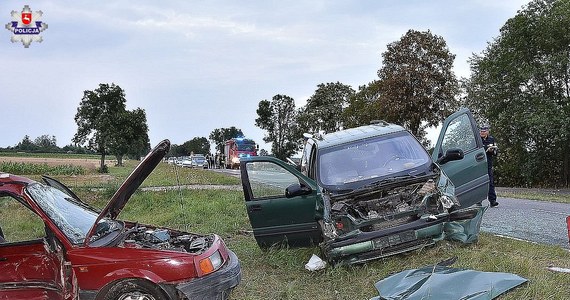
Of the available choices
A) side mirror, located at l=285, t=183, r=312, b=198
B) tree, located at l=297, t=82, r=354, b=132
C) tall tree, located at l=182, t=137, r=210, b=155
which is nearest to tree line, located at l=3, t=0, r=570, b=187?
side mirror, located at l=285, t=183, r=312, b=198

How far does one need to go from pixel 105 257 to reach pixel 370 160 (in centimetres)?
388

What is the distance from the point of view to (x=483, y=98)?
26234mm

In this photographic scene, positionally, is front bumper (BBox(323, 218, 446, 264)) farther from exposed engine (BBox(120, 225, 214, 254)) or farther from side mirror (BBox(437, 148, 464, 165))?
exposed engine (BBox(120, 225, 214, 254))

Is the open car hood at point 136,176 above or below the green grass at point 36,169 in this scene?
above

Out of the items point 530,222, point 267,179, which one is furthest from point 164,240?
point 530,222

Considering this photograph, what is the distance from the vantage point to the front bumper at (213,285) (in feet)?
14.5

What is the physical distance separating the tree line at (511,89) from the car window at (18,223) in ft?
67.8

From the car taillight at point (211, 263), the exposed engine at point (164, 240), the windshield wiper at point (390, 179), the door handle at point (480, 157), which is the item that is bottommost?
the car taillight at point (211, 263)

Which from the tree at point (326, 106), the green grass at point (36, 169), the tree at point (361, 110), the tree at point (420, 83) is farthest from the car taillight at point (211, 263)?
the tree at point (326, 106)

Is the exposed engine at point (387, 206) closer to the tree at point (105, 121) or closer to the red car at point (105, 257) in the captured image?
the red car at point (105, 257)

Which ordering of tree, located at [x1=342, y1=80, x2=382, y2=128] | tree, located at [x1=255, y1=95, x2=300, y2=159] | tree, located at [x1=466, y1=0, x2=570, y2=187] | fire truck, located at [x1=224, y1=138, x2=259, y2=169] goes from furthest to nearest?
tree, located at [x1=255, y1=95, x2=300, y2=159] → fire truck, located at [x1=224, y1=138, x2=259, y2=169] → tree, located at [x1=342, y1=80, x2=382, y2=128] → tree, located at [x1=466, y1=0, x2=570, y2=187]

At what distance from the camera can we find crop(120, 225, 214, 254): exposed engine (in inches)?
194

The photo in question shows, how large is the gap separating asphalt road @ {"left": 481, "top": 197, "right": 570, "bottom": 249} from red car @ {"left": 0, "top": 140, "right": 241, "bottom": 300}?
16.9 ft

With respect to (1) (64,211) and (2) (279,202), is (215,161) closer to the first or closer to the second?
(2) (279,202)
